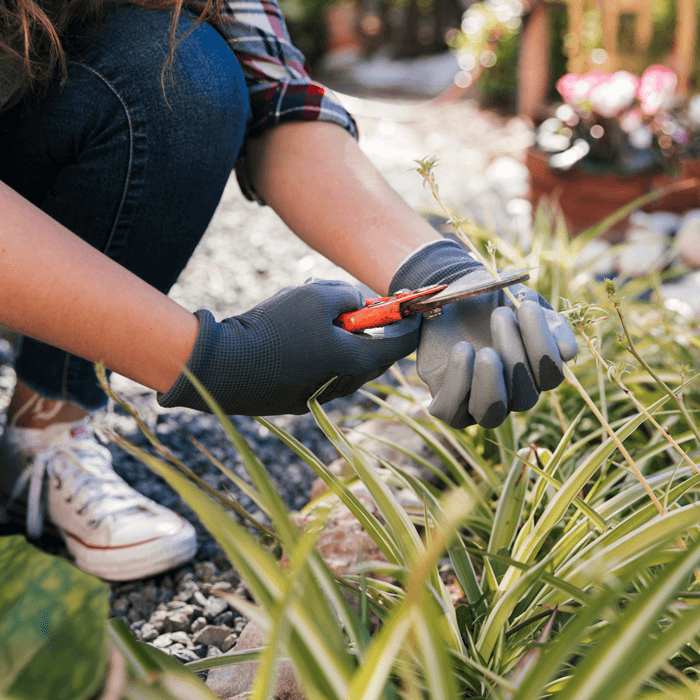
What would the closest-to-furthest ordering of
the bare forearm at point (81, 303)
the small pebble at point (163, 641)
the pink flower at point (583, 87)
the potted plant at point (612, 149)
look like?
the bare forearm at point (81, 303) → the small pebble at point (163, 641) → the potted plant at point (612, 149) → the pink flower at point (583, 87)

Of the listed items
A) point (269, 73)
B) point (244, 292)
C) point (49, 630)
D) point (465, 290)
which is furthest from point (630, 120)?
point (49, 630)

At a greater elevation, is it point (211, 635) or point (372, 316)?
point (372, 316)

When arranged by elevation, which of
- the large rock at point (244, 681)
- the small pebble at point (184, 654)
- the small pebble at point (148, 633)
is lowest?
the small pebble at point (148, 633)

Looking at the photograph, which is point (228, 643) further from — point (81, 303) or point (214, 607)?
point (81, 303)

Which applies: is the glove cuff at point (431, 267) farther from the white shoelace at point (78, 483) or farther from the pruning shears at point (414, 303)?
the white shoelace at point (78, 483)

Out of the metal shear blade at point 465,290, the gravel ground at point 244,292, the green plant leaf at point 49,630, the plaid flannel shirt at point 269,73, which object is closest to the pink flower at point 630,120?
the gravel ground at point 244,292

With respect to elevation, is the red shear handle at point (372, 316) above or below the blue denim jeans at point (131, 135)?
below

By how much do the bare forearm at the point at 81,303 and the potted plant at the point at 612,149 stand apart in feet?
6.44

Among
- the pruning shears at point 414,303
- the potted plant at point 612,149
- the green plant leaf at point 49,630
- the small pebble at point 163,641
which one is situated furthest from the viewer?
the potted plant at point 612,149

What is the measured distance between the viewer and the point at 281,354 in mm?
773

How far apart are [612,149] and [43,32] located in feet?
6.51

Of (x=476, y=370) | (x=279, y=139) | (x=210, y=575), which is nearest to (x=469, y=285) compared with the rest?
(x=476, y=370)

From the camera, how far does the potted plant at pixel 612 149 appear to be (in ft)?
7.52

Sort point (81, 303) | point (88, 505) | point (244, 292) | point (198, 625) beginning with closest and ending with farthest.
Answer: point (81, 303), point (198, 625), point (88, 505), point (244, 292)
